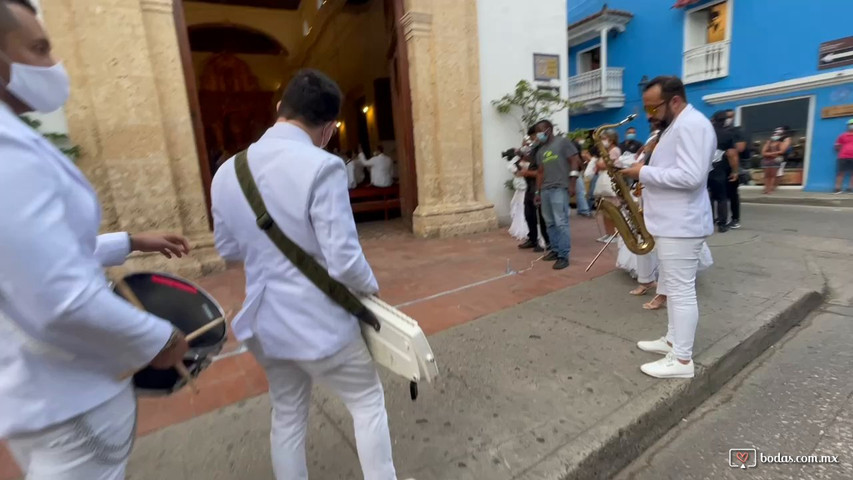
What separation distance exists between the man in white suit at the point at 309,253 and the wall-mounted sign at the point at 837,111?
14431 mm

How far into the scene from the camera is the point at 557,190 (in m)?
5.22

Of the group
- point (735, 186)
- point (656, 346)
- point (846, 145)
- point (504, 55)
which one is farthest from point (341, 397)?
point (846, 145)

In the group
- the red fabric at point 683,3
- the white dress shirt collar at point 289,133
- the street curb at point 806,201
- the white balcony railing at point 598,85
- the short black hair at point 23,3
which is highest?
the red fabric at point 683,3

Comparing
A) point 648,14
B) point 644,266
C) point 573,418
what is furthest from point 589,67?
point 573,418

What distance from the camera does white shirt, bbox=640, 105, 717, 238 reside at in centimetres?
251

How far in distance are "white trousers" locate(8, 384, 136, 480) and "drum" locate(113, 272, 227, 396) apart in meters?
0.13

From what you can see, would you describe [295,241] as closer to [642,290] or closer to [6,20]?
[6,20]

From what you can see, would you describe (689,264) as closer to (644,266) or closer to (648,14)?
(644,266)

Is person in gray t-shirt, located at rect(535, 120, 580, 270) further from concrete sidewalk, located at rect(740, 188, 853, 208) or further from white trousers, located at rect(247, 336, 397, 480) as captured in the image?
concrete sidewalk, located at rect(740, 188, 853, 208)

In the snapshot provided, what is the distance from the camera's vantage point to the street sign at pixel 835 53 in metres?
10.7

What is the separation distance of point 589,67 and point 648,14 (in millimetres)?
2986

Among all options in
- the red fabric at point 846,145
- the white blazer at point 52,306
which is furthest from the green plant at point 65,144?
the red fabric at point 846,145

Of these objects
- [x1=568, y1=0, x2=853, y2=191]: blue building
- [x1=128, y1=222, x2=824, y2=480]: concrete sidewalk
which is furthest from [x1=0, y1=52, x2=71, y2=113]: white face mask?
[x1=568, y1=0, x2=853, y2=191]: blue building

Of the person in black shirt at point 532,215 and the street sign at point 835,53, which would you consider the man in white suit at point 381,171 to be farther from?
the street sign at point 835,53
